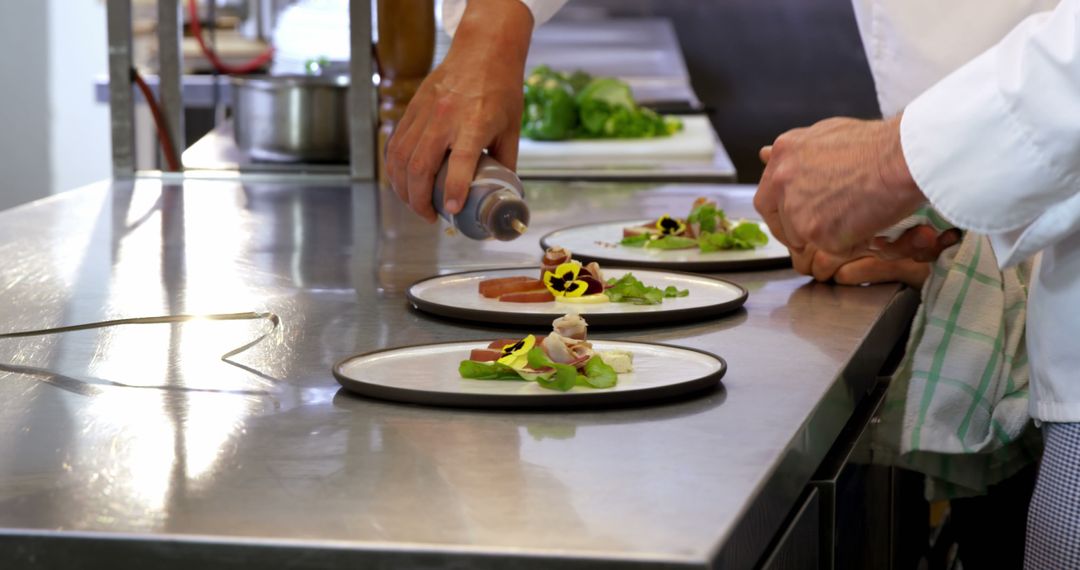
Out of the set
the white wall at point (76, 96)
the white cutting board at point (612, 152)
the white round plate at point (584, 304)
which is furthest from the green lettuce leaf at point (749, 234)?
the white wall at point (76, 96)

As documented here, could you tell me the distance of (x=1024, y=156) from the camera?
105 cm

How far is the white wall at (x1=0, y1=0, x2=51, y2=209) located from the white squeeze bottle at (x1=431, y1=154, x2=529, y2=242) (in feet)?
16.6

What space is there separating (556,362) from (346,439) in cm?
17

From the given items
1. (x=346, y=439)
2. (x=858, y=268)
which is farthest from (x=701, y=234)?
(x=346, y=439)

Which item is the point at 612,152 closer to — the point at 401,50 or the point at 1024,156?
the point at 401,50

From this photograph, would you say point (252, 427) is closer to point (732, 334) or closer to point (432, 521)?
point (432, 521)

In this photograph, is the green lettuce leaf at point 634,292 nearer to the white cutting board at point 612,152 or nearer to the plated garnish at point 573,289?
the plated garnish at point 573,289

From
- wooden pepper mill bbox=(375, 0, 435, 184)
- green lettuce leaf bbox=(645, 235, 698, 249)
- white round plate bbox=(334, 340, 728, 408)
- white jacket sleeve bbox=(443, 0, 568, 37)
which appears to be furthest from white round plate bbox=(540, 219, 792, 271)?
wooden pepper mill bbox=(375, 0, 435, 184)

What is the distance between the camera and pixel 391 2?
2.38 metres

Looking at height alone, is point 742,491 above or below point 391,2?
below

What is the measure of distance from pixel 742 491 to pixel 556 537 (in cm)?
13

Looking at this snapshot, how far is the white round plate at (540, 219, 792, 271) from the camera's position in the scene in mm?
1555

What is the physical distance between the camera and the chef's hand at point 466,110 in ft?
4.75

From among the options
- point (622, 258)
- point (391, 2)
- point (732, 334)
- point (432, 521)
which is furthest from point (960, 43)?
point (432, 521)
